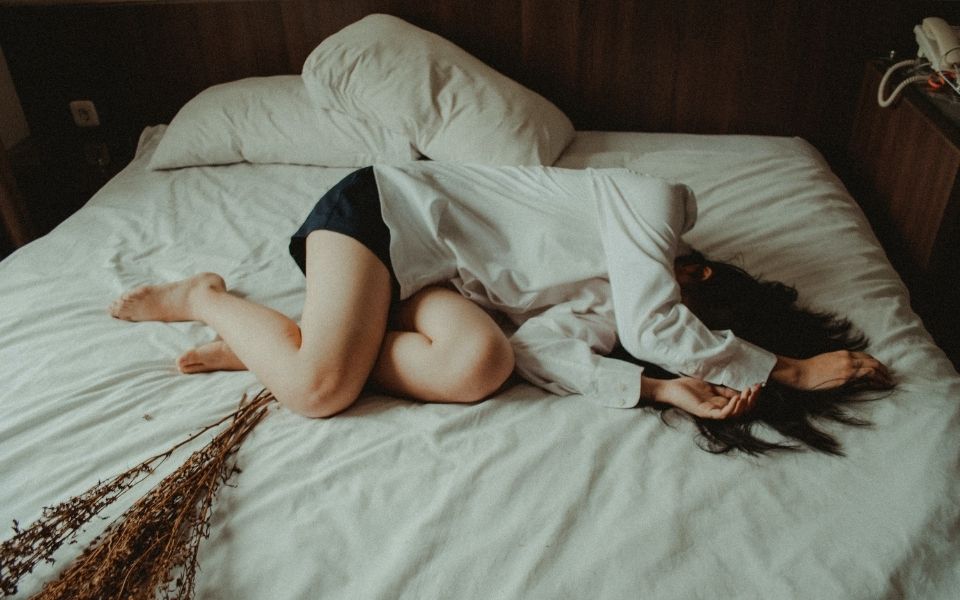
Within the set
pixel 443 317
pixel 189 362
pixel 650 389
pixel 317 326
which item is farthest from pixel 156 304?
pixel 650 389

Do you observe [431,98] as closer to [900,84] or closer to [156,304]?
[156,304]

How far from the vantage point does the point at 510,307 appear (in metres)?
1.19

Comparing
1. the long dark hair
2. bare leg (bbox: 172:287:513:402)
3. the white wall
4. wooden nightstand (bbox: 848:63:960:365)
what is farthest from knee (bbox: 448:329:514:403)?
the white wall

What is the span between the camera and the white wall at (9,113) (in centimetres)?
215

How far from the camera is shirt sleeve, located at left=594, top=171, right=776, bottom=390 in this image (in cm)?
102

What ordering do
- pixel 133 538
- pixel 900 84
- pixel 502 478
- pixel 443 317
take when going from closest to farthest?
pixel 133 538, pixel 502 478, pixel 443 317, pixel 900 84

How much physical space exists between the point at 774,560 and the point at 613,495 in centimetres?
20

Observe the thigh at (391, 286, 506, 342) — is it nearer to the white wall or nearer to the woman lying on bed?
the woman lying on bed

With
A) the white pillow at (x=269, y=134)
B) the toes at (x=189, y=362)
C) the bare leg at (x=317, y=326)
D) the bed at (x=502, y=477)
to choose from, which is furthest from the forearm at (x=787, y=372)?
the white pillow at (x=269, y=134)

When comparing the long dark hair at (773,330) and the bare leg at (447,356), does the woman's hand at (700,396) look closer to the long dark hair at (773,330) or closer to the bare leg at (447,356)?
the long dark hair at (773,330)

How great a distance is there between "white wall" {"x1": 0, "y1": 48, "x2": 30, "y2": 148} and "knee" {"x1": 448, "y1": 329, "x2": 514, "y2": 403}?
6.29 ft

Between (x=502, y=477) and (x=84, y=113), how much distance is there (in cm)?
206

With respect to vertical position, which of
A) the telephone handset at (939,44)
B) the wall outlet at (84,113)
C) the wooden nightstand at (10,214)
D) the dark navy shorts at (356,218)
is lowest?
the wooden nightstand at (10,214)

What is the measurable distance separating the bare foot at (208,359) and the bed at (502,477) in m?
0.03
